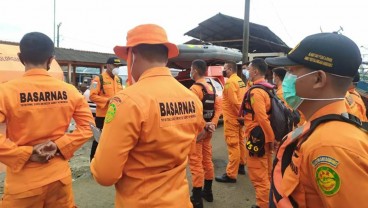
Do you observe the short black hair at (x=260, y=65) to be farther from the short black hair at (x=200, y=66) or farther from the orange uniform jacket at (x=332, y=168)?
the orange uniform jacket at (x=332, y=168)

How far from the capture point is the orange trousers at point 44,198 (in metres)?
2.30

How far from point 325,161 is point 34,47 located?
2.25 metres

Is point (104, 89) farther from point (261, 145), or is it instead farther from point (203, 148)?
point (261, 145)

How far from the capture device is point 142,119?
1733 mm

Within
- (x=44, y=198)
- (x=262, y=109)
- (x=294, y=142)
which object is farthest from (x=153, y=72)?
(x=262, y=109)

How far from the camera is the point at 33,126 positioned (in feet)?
7.70

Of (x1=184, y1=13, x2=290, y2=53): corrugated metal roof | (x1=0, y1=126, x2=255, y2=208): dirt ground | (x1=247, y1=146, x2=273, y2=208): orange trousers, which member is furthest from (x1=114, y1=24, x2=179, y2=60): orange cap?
(x1=184, y1=13, x2=290, y2=53): corrugated metal roof

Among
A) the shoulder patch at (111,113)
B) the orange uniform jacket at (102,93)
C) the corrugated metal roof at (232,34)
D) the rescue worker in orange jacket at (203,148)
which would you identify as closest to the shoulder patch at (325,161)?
the shoulder patch at (111,113)

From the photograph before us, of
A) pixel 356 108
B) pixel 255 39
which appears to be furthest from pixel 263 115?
pixel 255 39

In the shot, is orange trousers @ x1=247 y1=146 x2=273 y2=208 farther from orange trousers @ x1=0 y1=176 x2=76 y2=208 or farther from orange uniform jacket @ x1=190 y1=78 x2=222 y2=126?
orange trousers @ x1=0 y1=176 x2=76 y2=208

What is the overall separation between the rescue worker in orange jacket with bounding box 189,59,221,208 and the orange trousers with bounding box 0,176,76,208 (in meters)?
2.07

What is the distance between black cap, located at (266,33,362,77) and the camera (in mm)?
1404

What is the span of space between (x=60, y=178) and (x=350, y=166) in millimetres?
2147

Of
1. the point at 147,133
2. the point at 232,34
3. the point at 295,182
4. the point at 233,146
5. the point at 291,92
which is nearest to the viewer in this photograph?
the point at 295,182
